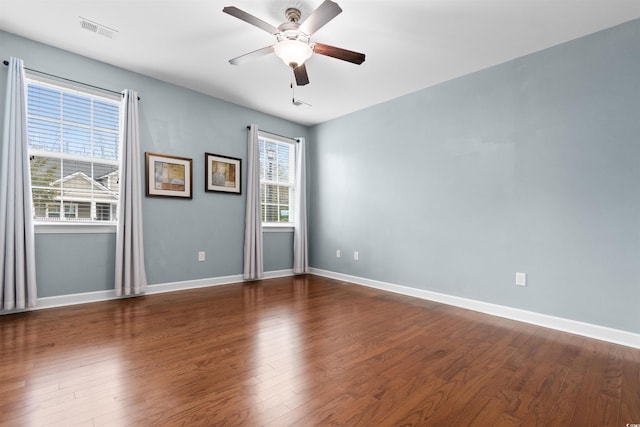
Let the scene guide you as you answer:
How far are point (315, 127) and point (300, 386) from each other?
A: 4.46 metres

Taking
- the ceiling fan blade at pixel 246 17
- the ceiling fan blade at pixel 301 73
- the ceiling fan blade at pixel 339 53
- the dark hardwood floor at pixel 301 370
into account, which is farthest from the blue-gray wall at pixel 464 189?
the ceiling fan blade at pixel 246 17

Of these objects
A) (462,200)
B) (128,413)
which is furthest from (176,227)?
(462,200)

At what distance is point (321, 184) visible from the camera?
521 centimetres

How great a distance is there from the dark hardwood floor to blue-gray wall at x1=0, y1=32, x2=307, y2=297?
509mm

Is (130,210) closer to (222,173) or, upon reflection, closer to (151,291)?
(151,291)

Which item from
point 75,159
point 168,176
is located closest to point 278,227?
point 168,176

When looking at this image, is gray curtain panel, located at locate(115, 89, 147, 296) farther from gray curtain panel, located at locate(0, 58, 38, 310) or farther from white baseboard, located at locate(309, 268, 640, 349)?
white baseboard, located at locate(309, 268, 640, 349)

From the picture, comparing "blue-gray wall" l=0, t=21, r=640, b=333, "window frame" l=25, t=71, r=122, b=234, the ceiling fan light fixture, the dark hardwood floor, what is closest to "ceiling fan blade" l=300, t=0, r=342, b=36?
the ceiling fan light fixture

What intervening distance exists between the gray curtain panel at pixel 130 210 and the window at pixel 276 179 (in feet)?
5.94

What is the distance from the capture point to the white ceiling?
2.36 m

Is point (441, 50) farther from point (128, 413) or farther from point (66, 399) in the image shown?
point (66, 399)

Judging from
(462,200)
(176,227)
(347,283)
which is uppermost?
(462,200)

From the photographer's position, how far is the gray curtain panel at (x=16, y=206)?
8.91ft

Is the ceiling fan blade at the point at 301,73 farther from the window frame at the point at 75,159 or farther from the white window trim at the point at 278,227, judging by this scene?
the white window trim at the point at 278,227
